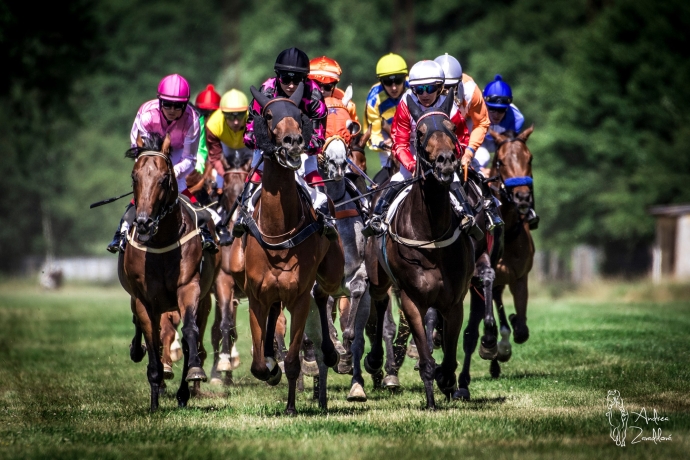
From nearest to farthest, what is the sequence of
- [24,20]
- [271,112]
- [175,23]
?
[271,112], [24,20], [175,23]

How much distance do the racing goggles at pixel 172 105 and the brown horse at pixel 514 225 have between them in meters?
4.27

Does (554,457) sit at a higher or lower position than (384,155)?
lower

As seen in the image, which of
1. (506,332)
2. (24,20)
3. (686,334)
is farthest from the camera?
(24,20)

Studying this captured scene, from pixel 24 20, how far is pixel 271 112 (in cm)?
2775

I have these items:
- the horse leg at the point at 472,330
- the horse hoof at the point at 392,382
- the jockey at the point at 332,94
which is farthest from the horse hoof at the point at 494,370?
the jockey at the point at 332,94

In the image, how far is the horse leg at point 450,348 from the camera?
36.5ft

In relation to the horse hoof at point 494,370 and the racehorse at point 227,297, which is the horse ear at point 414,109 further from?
the horse hoof at point 494,370

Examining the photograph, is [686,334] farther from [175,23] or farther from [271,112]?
[175,23]

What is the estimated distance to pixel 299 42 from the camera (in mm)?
58281

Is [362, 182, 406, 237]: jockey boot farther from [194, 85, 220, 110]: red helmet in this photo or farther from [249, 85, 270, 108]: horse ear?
[194, 85, 220, 110]: red helmet

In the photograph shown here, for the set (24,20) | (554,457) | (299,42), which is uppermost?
(299,42)

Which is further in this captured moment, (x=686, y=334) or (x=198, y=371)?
(x=686, y=334)

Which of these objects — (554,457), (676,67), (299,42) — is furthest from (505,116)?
(299,42)

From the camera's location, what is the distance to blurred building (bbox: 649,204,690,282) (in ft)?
118
